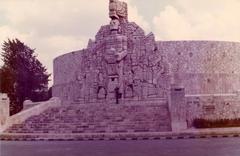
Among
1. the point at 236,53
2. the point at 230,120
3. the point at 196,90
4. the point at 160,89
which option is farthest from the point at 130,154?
the point at 236,53

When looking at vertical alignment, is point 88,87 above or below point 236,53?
below

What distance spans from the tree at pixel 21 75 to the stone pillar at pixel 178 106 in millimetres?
21956

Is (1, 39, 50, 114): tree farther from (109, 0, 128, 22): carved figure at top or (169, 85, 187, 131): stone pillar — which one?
(169, 85, 187, 131): stone pillar

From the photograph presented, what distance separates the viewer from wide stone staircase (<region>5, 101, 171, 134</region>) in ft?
73.5

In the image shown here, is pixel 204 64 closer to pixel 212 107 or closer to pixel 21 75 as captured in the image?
pixel 212 107

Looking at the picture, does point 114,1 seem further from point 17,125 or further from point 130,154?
point 130,154

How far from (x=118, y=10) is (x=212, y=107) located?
1013 cm

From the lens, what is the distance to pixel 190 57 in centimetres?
3653

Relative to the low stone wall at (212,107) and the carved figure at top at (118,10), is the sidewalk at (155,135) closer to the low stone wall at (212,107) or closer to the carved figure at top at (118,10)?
the low stone wall at (212,107)

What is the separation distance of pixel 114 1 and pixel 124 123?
10.3 meters

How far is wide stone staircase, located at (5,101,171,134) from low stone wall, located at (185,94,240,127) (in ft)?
4.09

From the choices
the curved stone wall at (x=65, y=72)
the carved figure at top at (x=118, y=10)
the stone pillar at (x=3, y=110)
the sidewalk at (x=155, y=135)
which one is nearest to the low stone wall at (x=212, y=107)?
the sidewalk at (x=155, y=135)

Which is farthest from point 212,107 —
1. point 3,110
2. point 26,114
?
point 3,110

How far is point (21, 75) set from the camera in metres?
43.6
